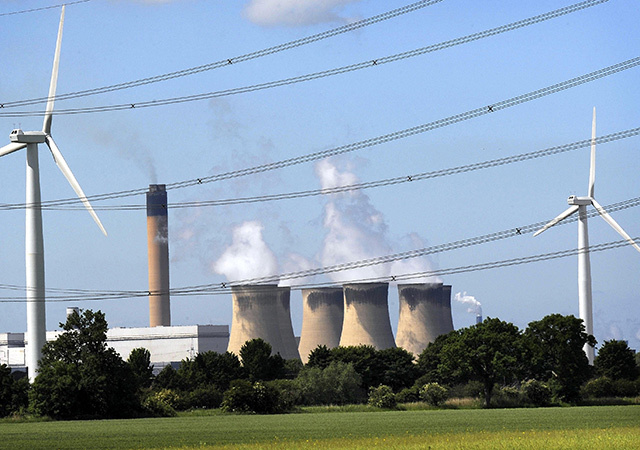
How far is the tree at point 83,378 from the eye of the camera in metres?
62.9

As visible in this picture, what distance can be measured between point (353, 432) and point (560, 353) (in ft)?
119

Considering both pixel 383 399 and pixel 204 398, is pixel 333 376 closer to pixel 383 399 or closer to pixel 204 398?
pixel 383 399

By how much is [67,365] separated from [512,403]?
32.1m

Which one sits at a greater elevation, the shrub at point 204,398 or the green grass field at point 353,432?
the shrub at point 204,398

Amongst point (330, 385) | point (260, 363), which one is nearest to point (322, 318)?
point (260, 363)

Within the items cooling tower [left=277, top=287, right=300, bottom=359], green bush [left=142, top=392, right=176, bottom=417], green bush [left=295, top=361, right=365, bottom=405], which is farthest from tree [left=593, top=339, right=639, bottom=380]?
green bush [left=142, top=392, right=176, bottom=417]

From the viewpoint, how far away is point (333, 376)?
84750mm

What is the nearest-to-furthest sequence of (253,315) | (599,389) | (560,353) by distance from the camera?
(560,353), (599,389), (253,315)

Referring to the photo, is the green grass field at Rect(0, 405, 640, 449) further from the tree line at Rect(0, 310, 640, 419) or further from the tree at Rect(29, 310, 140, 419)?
the tree line at Rect(0, 310, 640, 419)

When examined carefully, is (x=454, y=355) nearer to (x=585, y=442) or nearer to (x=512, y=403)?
(x=512, y=403)

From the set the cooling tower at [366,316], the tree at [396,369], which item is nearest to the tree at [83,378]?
the tree at [396,369]

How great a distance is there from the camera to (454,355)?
3130 inches

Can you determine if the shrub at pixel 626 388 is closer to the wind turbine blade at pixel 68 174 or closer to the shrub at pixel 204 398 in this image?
the shrub at pixel 204 398

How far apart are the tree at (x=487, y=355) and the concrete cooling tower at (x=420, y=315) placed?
30088 millimetres
